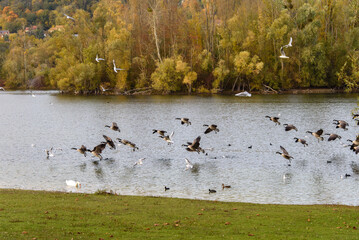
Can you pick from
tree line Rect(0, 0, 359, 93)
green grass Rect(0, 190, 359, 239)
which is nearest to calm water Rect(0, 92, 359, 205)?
green grass Rect(0, 190, 359, 239)

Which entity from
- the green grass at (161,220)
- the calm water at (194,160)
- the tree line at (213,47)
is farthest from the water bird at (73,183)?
the tree line at (213,47)

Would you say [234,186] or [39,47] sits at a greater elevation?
[39,47]

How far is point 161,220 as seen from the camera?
516 inches

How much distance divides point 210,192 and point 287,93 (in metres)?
66.9

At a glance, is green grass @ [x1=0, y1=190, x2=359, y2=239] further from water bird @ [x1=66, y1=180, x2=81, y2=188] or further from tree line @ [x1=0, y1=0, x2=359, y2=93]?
tree line @ [x1=0, y1=0, x2=359, y2=93]

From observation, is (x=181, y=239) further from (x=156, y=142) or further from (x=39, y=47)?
(x=39, y=47)

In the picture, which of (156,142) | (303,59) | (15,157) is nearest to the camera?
(15,157)

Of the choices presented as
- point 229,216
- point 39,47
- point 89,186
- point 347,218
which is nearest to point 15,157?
point 89,186

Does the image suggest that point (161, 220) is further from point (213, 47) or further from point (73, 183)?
point (213, 47)

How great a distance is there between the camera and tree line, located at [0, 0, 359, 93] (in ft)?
270

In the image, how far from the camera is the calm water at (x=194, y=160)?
2125cm

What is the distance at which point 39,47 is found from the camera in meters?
124

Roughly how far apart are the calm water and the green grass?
4.32 metres

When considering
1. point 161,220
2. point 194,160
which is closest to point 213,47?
point 194,160
